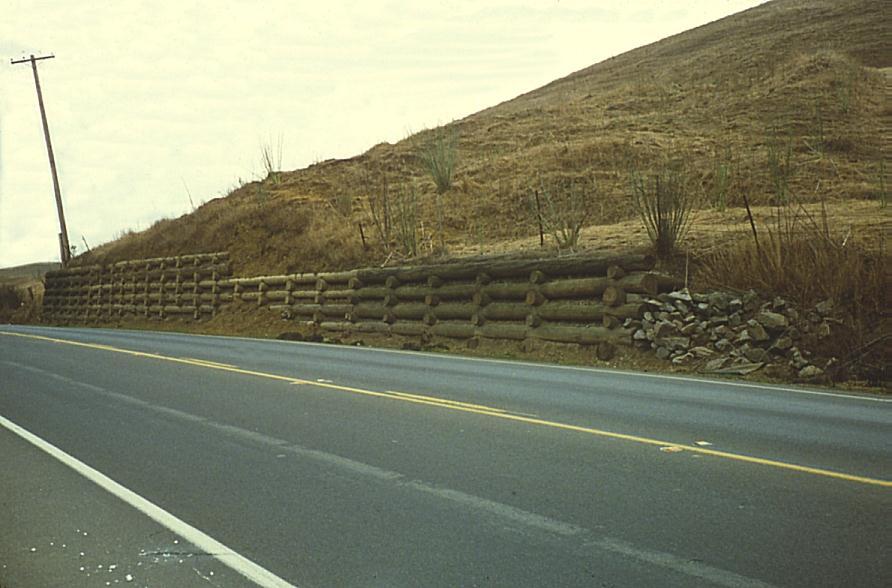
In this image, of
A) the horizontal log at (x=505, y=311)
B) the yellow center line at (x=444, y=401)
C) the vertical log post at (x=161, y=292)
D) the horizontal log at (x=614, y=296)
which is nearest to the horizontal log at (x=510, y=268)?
the horizontal log at (x=614, y=296)

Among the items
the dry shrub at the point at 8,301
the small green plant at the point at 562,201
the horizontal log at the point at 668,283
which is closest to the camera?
the horizontal log at the point at 668,283

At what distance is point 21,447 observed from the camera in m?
8.57

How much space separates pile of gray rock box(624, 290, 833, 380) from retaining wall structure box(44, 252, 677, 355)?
19.0 inches

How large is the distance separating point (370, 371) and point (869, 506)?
957 centimetres

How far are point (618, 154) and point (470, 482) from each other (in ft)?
88.9

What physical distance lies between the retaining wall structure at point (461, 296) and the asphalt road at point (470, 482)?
15.9ft

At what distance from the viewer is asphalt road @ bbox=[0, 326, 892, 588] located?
4816mm

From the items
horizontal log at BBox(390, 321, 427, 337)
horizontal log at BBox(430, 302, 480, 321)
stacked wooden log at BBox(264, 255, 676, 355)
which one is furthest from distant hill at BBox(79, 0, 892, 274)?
horizontal log at BBox(430, 302, 480, 321)

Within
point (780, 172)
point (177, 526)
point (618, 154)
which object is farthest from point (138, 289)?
point (177, 526)

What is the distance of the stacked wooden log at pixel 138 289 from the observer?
33.8 meters

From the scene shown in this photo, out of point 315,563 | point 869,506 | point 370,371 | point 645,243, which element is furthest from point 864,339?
point 315,563

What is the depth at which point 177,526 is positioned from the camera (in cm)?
570

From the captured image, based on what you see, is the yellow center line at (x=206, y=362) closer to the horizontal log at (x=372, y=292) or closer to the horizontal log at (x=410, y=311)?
the horizontal log at (x=410, y=311)

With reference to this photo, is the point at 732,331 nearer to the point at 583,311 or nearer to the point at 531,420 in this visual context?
the point at 583,311
